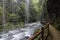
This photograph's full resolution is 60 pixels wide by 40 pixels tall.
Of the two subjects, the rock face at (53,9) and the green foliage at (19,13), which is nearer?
the rock face at (53,9)

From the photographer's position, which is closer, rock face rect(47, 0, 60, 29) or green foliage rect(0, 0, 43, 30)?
rock face rect(47, 0, 60, 29)

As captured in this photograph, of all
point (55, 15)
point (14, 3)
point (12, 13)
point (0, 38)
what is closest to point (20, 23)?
point (12, 13)

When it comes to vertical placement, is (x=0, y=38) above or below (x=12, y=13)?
below

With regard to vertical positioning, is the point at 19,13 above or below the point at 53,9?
below

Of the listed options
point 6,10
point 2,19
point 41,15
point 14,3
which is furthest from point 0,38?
point 41,15

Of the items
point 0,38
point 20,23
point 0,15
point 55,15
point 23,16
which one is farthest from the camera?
point 23,16

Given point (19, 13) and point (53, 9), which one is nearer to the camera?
point (53, 9)

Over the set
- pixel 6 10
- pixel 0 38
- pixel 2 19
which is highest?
pixel 6 10

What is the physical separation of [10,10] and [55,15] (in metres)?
4.21

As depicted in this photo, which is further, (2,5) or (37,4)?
(37,4)

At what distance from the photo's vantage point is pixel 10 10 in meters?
13.1

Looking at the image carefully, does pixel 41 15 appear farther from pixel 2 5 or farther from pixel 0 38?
pixel 0 38

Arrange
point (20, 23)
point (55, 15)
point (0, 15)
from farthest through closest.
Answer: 1. point (20, 23)
2. point (55, 15)
3. point (0, 15)

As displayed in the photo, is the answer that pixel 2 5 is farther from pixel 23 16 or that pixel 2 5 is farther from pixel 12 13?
pixel 23 16
